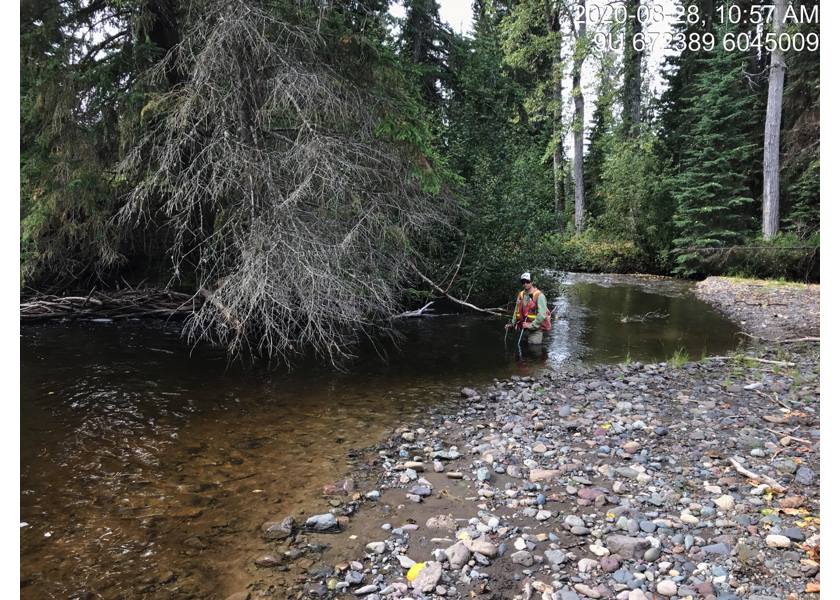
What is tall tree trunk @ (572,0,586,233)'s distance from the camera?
2133 centimetres

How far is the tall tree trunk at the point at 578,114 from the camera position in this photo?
840 inches

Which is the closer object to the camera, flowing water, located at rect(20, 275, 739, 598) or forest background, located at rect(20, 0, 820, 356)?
flowing water, located at rect(20, 275, 739, 598)

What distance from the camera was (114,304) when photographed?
38.5ft

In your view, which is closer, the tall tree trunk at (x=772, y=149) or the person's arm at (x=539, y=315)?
the person's arm at (x=539, y=315)

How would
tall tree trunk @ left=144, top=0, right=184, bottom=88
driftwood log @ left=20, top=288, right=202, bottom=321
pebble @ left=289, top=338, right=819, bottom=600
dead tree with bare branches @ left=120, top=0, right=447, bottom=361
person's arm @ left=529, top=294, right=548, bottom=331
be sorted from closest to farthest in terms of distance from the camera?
pebble @ left=289, top=338, right=819, bottom=600, dead tree with bare branches @ left=120, top=0, right=447, bottom=361, tall tree trunk @ left=144, top=0, right=184, bottom=88, person's arm @ left=529, top=294, right=548, bottom=331, driftwood log @ left=20, top=288, right=202, bottom=321

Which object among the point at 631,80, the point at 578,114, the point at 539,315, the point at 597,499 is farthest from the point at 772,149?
the point at 597,499

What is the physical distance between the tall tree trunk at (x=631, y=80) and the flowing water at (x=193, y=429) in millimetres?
15948

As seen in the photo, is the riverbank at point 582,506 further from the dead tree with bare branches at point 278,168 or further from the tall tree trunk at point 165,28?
the tall tree trunk at point 165,28

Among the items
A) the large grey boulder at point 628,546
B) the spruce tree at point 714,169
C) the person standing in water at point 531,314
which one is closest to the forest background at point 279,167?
the spruce tree at point 714,169

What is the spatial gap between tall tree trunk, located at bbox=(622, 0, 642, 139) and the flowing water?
1595 centimetres

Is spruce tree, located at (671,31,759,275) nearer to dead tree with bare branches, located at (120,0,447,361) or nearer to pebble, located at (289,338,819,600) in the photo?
pebble, located at (289,338,819,600)

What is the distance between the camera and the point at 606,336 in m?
11.0

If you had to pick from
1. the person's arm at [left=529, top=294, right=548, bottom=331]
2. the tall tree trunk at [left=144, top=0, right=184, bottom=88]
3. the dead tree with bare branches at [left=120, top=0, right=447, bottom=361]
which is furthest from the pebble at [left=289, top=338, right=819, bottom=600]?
the tall tree trunk at [left=144, top=0, right=184, bottom=88]

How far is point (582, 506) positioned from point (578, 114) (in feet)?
74.5
